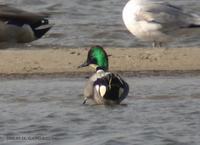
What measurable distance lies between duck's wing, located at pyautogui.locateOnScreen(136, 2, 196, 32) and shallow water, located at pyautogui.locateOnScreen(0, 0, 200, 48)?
61cm

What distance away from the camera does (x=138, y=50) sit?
44.7 feet

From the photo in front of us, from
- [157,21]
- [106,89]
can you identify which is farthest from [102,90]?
[157,21]

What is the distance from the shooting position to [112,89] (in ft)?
32.8

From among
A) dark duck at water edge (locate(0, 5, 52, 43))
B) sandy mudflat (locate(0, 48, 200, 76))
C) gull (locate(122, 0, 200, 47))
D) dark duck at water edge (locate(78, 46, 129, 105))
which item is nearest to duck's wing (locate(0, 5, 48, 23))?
dark duck at water edge (locate(0, 5, 52, 43))

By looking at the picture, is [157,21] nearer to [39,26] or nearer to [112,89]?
[39,26]

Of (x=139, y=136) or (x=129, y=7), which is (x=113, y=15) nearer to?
(x=129, y=7)

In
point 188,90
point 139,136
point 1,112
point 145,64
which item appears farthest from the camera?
point 145,64

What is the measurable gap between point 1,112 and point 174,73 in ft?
10.1

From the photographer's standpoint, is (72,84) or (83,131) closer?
(83,131)

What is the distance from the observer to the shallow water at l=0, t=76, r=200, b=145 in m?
8.62

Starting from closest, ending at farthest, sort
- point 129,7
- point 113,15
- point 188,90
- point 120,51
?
1. point 188,90
2. point 120,51
3. point 129,7
4. point 113,15

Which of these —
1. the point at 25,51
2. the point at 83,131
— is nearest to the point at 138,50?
the point at 25,51

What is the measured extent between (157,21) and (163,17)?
0.10 m

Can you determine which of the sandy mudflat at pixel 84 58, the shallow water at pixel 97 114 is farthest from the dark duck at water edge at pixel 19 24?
the shallow water at pixel 97 114
